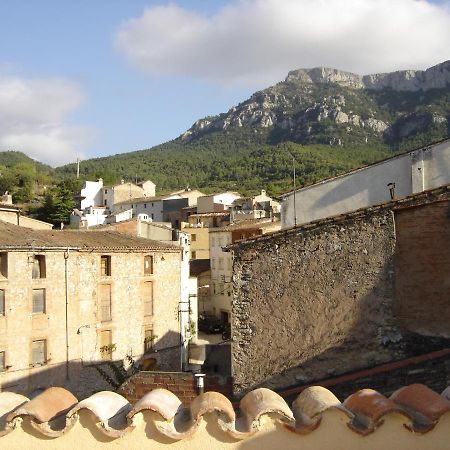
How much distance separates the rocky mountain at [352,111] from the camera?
126m

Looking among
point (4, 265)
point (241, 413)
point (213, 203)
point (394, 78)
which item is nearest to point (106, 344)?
point (4, 265)

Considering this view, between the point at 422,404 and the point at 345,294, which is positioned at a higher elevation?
the point at 345,294

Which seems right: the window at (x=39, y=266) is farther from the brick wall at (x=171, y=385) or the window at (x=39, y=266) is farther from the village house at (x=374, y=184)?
the brick wall at (x=171, y=385)

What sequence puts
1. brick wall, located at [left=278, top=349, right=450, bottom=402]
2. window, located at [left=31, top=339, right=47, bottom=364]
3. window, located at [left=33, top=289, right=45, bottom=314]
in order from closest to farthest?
brick wall, located at [left=278, top=349, right=450, bottom=402], window, located at [left=31, top=339, right=47, bottom=364], window, located at [left=33, top=289, right=45, bottom=314]

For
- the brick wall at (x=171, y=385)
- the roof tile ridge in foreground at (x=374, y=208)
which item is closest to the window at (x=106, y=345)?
the brick wall at (x=171, y=385)

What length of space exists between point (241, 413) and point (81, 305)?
1022 inches

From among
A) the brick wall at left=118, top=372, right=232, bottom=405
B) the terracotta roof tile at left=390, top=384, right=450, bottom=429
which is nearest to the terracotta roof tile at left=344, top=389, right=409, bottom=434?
the terracotta roof tile at left=390, top=384, right=450, bottom=429

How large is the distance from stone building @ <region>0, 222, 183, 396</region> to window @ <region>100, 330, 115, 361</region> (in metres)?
0.06

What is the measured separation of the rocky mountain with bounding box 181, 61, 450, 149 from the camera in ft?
414

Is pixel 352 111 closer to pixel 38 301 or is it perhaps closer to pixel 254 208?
pixel 254 208

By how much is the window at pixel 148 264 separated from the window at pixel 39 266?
7.05 m

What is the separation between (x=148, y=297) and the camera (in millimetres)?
32594

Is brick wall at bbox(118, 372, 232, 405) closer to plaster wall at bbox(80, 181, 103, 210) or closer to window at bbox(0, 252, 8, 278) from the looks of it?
window at bbox(0, 252, 8, 278)

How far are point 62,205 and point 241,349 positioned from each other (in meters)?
68.6
